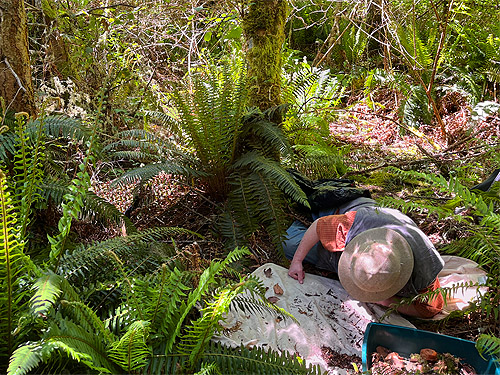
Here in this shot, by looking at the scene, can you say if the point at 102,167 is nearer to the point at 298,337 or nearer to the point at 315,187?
the point at 315,187

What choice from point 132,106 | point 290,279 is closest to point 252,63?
point 132,106

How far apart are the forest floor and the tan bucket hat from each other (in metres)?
0.38

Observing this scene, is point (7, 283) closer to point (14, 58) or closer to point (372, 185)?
point (14, 58)

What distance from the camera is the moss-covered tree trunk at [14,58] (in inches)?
84.0

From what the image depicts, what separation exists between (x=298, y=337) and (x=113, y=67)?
302 centimetres

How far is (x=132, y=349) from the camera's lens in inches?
53.1

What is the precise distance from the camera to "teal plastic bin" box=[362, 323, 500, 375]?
1936 mm

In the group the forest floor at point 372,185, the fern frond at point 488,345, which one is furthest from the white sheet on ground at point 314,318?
the fern frond at point 488,345

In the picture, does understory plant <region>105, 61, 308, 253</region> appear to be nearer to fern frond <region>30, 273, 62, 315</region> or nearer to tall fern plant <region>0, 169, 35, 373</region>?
tall fern plant <region>0, 169, 35, 373</region>

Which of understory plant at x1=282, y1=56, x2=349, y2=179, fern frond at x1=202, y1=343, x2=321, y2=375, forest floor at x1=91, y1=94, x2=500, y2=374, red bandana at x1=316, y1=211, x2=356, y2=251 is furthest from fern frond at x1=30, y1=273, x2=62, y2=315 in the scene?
understory plant at x1=282, y1=56, x2=349, y2=179

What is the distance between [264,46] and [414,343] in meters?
2.35

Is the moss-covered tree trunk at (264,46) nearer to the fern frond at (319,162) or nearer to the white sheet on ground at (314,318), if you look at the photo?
the fern frond at (319,162)

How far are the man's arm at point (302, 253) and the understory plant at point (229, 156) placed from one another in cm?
14

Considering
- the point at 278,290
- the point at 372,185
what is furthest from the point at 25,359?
the point at 372,185
